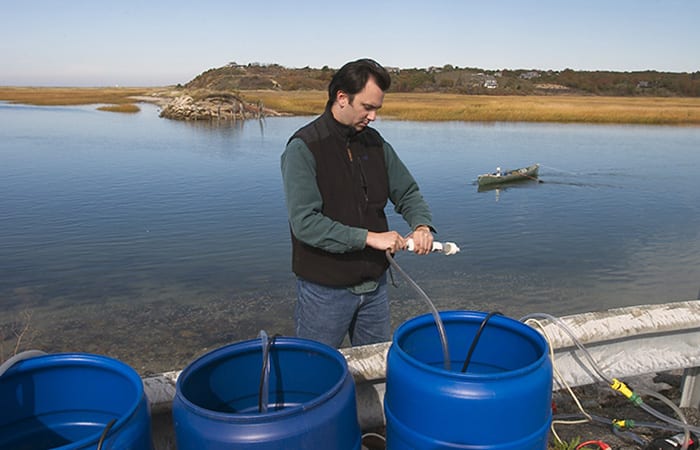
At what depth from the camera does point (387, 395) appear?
75.4 inches

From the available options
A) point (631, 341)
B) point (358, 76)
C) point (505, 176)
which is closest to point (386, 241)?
point (358, 76)

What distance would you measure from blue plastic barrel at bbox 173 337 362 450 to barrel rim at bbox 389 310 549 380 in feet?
0.71

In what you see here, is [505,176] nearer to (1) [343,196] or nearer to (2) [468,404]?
(1) [343,196]

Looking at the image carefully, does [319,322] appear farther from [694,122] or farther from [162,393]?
[694,122]

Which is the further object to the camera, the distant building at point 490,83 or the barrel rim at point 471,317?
the distant building at point 490,83

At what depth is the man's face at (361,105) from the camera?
264cm

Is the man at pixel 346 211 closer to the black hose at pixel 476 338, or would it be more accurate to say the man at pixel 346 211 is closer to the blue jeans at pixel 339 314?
the blue jeans at pixel 339 314

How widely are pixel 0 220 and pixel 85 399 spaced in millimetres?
11974

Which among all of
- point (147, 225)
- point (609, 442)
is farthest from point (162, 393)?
point (147, 225)

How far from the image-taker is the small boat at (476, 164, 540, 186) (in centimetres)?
1725

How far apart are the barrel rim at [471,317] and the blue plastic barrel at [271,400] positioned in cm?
22

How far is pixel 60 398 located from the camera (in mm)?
1875

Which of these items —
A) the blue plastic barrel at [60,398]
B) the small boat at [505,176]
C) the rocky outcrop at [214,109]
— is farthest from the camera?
the rocky outcrop at [214,109]

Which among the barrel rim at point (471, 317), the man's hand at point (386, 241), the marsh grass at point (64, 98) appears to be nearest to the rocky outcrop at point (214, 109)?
the marsh grass at point (64, 98)
